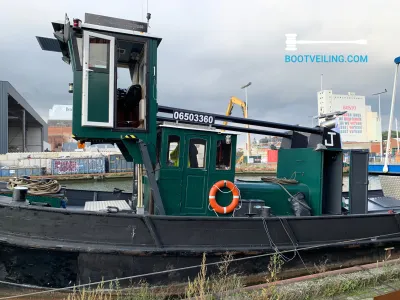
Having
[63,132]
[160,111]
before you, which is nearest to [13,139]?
[63,132]

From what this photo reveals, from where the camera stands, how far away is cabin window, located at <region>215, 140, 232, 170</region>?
5.65m

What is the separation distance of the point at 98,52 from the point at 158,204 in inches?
102

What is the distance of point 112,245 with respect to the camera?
181 inches

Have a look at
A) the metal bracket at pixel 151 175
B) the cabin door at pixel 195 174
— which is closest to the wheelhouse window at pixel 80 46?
the metal bracket at pixel 151 175

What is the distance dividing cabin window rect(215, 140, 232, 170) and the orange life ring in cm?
29

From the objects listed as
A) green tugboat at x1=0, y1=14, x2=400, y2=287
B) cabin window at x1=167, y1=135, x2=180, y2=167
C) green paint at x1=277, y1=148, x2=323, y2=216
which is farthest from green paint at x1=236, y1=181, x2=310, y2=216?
cabin window at x1=167, y1=135, x2=180, y2=167

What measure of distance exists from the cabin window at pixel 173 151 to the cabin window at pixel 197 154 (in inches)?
9.6

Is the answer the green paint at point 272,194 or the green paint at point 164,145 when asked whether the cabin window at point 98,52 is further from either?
the green paint at point 272,194

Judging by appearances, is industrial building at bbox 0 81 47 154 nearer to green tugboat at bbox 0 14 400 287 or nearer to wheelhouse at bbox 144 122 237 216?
green tugboat at bbox 0 14 400 287

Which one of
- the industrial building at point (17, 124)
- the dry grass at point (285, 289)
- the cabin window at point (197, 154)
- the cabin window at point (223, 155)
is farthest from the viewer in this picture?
the industrial building at point (17, 124)

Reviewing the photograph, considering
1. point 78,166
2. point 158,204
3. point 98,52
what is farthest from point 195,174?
point 78,166

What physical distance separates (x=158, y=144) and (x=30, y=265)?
8.73 ft

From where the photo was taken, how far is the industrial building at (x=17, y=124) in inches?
1382

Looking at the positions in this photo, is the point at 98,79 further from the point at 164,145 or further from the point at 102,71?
the point at 164,145
